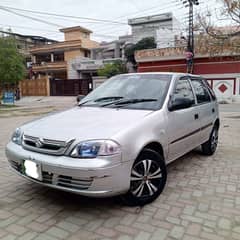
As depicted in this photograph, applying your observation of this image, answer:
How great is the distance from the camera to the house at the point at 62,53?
136ft

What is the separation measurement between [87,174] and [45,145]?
23.6 inches

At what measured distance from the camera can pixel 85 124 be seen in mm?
3180

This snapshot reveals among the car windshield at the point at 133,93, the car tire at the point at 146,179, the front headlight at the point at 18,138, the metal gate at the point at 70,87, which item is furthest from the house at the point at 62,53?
the car tire at the point at 146,179

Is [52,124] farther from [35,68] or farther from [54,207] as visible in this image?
[35,68]

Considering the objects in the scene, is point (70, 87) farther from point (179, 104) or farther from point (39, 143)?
point (39, 143)

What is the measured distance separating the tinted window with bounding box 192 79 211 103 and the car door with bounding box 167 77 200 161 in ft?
0.76

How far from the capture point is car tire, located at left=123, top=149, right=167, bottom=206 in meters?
3.14

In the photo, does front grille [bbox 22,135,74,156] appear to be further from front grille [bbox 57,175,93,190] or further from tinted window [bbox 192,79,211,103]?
tinted window [bbox 192,79,211,103]

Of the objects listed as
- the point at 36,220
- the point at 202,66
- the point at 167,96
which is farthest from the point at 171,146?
the point at 202,66

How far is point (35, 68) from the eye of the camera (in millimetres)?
42906

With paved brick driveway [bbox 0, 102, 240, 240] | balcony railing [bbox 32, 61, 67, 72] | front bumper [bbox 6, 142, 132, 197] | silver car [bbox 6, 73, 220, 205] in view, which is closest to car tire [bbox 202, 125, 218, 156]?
silver car [bbox 6, 73, 220, 205]

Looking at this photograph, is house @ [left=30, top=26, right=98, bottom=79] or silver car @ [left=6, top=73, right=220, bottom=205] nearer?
silver car @ [left=6, top=73, right=220, bottom=205]

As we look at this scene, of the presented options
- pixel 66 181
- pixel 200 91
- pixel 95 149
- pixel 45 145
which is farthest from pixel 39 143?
pixel 200 91

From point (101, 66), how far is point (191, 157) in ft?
105
